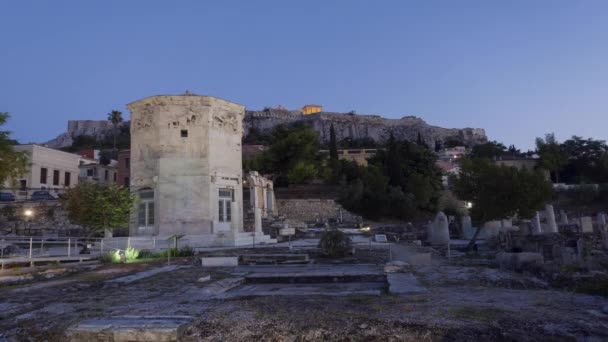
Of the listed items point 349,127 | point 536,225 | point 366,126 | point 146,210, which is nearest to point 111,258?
point 146,210

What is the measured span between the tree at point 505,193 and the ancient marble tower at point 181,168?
11517 millimetres

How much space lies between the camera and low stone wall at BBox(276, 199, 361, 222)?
4334cm

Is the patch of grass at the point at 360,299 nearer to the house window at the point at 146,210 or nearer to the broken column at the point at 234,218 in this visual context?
the broken column at the point at 234,218

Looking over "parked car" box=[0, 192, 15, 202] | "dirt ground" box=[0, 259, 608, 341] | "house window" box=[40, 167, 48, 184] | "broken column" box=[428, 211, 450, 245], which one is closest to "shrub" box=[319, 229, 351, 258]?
A: "dirt ground" box=[0, 259, 608, 341]

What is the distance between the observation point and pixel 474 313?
210 inches

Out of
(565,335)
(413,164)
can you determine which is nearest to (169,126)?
(565,335)

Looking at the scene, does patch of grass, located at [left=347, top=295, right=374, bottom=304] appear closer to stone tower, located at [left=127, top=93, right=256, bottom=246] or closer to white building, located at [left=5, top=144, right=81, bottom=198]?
stone tower, located at [left=127, top=93, right=256, bottom=246]

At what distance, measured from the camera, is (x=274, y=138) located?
180 ft

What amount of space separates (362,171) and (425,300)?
4776 centimetres

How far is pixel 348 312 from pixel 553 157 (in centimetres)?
7219

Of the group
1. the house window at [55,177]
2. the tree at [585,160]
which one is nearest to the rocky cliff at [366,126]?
the tree at [585,160]

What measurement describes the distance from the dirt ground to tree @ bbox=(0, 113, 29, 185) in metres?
12.5

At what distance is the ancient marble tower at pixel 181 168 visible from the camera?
2369cm

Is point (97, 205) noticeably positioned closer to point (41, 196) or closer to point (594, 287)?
point (594, 287)
